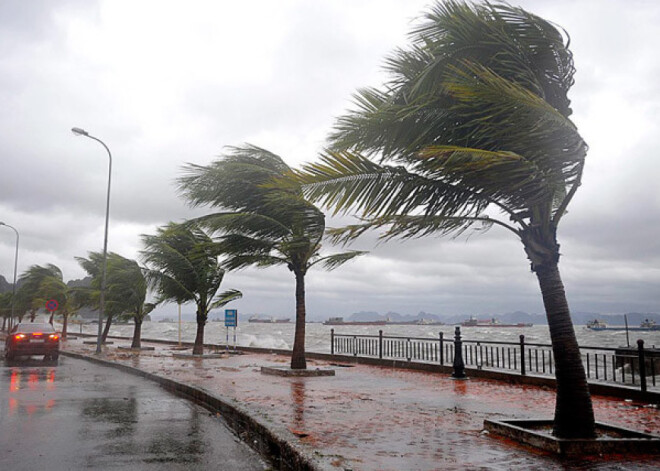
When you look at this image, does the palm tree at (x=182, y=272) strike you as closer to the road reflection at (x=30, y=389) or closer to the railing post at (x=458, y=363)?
the road reflection at (x=30, y=389)

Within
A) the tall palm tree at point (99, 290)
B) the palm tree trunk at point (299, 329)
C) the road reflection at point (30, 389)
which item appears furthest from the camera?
the tall palm tree at point (99, 290)

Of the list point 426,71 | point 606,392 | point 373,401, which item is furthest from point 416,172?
point 606,392

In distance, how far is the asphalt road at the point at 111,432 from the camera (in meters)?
6.20

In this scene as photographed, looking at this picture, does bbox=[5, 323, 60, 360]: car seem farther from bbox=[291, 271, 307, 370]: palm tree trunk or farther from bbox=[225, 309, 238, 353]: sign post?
bbox=[291, 271, 307, 370]: palm tree trunk

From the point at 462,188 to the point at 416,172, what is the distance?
0.62m

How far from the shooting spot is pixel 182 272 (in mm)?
24594

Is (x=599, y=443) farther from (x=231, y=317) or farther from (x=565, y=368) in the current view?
(x=231, y=317)

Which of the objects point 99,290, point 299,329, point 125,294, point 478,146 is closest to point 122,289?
point 125,294

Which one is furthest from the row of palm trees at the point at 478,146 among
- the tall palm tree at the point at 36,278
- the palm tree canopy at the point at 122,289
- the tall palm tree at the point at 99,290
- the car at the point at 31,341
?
the tall palm tree at the point at 36,278

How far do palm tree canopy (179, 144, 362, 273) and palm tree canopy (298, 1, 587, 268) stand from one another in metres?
7.55

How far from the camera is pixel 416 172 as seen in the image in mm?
7398

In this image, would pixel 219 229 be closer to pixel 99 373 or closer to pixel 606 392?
pixel 99 373

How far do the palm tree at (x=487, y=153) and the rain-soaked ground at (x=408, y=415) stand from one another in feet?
3.62

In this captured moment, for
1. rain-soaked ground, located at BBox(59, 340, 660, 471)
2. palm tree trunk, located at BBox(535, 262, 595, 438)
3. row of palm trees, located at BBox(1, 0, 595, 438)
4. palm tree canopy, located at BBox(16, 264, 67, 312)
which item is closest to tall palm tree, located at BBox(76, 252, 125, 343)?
palm tree canopy, located at BBox(16, 264, 67, 312)
